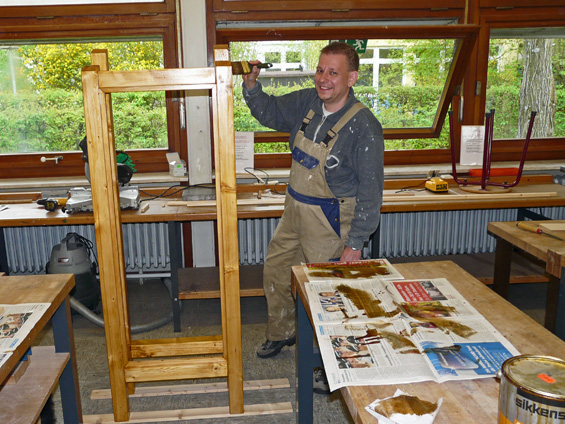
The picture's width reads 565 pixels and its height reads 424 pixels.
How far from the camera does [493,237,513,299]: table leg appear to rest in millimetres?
2723

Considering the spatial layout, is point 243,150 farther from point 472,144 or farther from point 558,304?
point 558,304

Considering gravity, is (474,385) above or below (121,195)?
below

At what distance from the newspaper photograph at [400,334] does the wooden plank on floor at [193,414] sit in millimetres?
965

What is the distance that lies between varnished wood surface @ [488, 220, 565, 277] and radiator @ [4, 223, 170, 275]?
8.06ft

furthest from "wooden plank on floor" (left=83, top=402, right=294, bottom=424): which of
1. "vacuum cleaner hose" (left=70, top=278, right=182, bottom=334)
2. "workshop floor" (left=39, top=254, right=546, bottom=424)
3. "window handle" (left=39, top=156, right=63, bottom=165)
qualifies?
"window handle" (left=39, top=156, right=63, bottom=165)

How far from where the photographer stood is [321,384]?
271 centimetres

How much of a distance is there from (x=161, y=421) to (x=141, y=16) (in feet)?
9.20

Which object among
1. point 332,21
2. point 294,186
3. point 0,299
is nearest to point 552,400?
point 0,299

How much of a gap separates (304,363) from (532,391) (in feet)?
3.56

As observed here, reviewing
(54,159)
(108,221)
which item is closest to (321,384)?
(108,221)

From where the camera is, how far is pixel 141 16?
3.85 m

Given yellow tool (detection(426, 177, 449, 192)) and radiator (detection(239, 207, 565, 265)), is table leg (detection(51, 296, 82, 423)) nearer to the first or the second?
radiator (detection(239, 207, 565, 265))

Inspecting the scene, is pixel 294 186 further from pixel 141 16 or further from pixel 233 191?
pixel 141 16

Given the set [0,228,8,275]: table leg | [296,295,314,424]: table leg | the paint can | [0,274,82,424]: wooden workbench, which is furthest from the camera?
[0,228,8,275]: table leg
